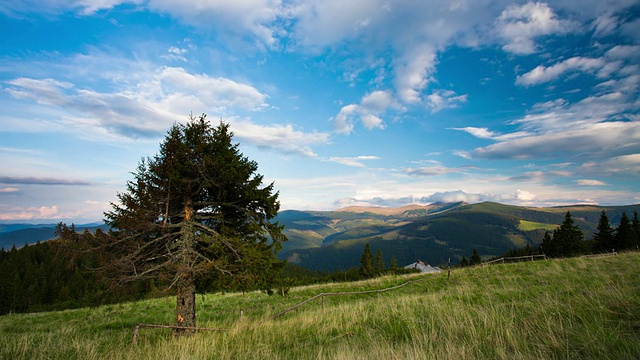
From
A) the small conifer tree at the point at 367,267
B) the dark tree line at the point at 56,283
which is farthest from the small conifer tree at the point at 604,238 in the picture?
the dark tree line at the point at 56,283

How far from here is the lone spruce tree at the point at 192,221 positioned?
29.6ft

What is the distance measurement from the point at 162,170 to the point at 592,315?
489 inches

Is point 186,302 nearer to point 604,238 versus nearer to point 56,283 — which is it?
point 604,238

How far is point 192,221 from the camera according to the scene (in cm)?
959

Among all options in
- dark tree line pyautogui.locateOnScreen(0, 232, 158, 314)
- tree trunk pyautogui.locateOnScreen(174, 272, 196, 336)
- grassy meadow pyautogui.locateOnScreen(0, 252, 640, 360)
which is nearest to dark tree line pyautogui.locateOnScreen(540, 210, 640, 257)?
grassy meadow pyautogui.locateOnScreen(0, 252, 640, 360)

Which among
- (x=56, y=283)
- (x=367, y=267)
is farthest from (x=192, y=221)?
(x=56, y=283)

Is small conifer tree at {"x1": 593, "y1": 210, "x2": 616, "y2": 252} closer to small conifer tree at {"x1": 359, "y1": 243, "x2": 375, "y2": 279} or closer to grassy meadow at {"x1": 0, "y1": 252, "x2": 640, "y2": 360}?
small conifer tree at {"x1": 359, "y1": 243, "x2": 375, "y2": 279}

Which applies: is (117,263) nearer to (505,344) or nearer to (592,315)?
(505,344)

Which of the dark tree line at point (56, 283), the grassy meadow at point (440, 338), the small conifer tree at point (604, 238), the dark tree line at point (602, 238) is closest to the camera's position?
the grassy meadow at point (440, 338)

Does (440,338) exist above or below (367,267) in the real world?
above

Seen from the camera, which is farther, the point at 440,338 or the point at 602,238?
the point at 602,238

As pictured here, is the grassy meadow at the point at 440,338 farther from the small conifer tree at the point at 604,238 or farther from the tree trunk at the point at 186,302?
the small conifer tree at the point at 604,238

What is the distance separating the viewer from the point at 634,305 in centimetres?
516

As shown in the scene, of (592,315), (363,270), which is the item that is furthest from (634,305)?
(363,270)
